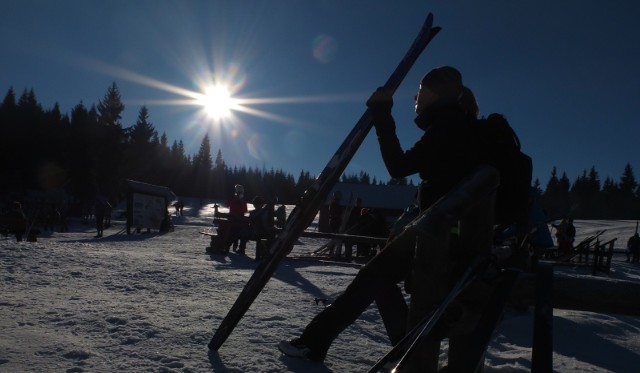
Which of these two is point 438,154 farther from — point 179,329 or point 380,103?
point 179,329

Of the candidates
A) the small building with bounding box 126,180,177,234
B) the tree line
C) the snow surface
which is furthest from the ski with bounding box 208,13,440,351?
the tree line

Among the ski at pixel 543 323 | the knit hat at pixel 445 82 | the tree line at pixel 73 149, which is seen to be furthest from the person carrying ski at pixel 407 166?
the tree line at pixel 73 149

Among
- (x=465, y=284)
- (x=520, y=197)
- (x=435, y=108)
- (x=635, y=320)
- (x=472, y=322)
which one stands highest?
(x=435, y=108)

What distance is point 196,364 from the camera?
8.22ft

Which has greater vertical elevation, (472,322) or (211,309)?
(472,322)

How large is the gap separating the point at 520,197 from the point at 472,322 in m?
0.70

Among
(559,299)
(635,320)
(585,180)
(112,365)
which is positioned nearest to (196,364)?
(112,365)

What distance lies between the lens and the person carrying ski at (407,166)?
2008 mm

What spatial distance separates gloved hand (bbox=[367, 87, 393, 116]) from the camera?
222 centimetres

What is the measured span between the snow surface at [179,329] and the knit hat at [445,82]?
5.85 feet

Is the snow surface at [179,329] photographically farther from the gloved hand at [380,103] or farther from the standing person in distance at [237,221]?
the standing person in distance at [237,221]

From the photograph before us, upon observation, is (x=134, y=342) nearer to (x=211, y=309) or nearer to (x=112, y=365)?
(x=112, y=365)

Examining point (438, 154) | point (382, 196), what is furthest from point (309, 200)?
point (382, 196)

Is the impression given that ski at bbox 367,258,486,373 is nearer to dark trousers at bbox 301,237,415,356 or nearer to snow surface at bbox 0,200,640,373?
dark trousers at bbox 301,237,415,356
